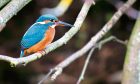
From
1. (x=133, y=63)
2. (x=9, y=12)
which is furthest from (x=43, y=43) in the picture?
(x=133, y=63)

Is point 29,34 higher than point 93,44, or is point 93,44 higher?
point 93,44

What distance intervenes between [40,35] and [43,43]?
0.08 feet

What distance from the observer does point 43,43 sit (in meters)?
1.23

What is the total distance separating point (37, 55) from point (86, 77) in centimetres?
263

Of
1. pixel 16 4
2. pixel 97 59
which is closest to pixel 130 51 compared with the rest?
pixel 16 4

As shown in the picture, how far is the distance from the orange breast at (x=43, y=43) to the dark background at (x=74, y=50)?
187 centimetres

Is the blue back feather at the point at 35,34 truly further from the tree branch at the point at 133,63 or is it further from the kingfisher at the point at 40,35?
the tree branch at the point at 133,63

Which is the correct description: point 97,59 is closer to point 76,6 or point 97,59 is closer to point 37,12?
point 76,6

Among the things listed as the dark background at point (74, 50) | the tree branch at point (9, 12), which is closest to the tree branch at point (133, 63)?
the dark background at point (74, 50)

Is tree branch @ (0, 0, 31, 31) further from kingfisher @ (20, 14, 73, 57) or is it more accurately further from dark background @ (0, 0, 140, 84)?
dark background @ (0, 0, 140, 84)

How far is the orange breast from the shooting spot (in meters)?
1.20

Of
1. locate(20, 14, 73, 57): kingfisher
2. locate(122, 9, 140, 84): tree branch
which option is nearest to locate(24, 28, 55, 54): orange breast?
locate(20, 14, 73, 57): kingfisher

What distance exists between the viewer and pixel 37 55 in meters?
1.21

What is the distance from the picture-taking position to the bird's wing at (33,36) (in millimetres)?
1183
